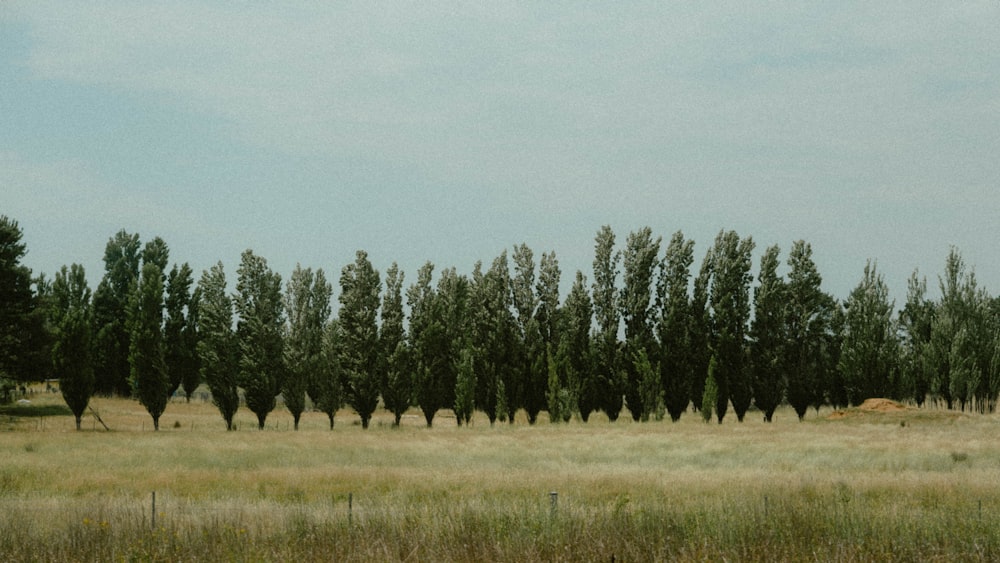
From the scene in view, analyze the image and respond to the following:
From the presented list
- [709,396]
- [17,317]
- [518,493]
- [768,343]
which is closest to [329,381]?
[17,317]

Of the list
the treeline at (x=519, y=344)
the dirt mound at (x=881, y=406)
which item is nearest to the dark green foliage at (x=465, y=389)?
the treeline at (x=519, y=344)

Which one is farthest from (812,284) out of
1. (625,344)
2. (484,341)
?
(484,341)

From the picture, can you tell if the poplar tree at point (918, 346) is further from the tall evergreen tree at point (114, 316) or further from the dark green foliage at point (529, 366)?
the tall evergreen tree at point (114, 316)

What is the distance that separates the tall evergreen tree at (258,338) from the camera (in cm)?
5691

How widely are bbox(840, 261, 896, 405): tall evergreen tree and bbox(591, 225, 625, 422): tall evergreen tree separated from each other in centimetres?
2174

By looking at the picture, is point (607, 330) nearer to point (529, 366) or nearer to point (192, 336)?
point (529, 366)

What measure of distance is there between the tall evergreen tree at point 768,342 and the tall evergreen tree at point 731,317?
33.4 inches

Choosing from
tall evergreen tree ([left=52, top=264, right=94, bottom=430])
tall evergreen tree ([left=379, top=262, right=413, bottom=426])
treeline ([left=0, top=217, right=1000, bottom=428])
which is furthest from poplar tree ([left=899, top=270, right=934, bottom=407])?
tall evergreen tree ([left=52, top=264, right=94, bottom=430])

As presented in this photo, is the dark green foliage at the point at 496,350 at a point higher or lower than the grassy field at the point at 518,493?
higher

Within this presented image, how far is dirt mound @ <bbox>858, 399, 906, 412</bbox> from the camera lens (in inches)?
2350

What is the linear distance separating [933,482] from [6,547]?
2293cm

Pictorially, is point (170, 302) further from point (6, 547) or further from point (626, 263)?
point (6, 547)

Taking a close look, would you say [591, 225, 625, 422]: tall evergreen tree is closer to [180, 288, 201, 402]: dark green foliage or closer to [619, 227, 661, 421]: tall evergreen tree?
[619, 227, 661, 421]: tall evergreen tree

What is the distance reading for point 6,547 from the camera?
13062mm
